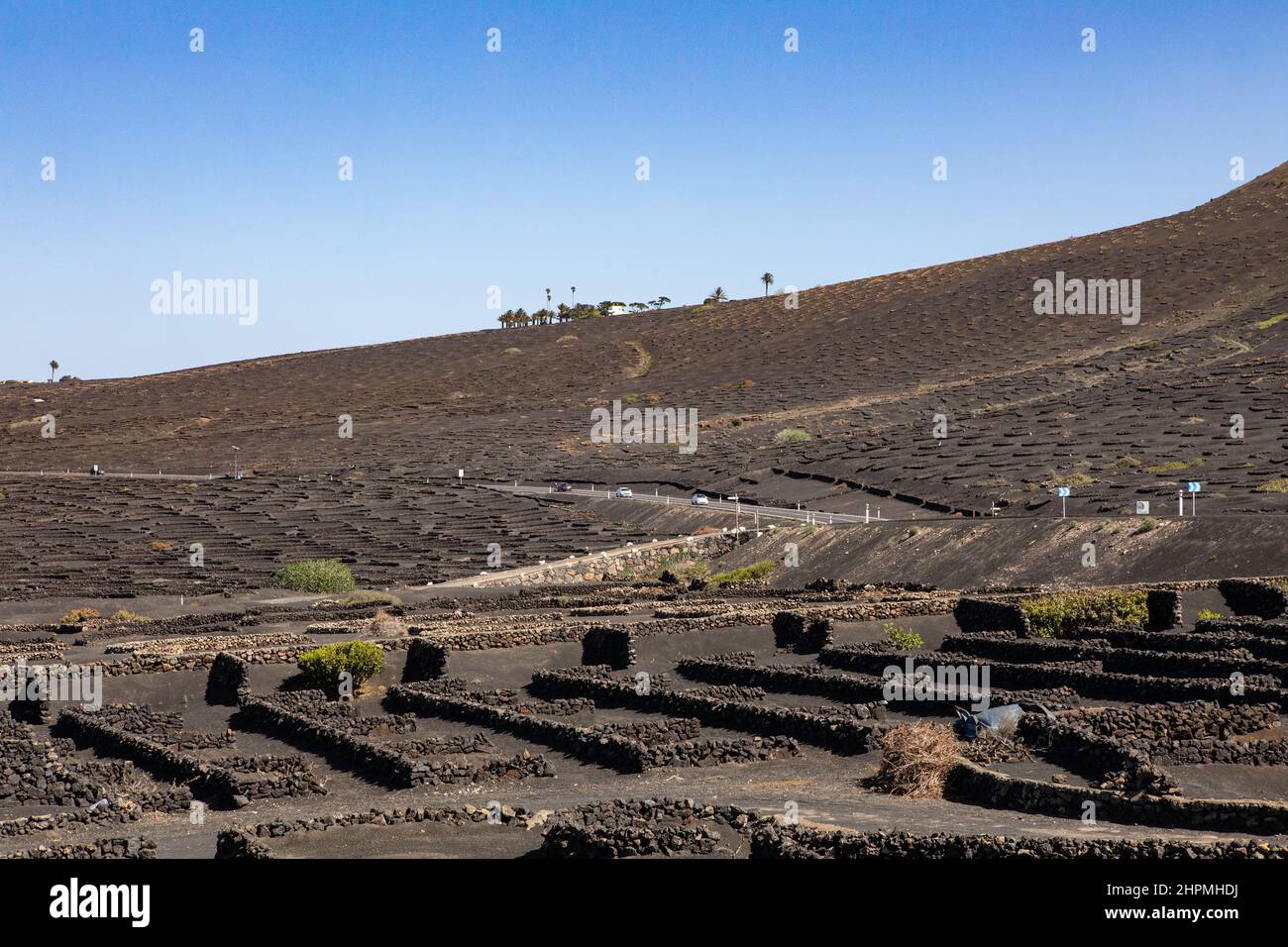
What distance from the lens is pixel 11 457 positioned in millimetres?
139000

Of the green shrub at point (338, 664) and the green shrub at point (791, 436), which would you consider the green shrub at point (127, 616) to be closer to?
the green shrub at point (338, 664)

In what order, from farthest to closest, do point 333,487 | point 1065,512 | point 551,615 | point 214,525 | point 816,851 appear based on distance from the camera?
point 333,487 → point 214,525 → point 1065,512 → point 551,615 → point 816,851

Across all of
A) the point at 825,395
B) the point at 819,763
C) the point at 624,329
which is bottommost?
the point at 819,763

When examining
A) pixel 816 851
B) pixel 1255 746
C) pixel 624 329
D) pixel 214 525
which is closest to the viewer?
pixel 816 851

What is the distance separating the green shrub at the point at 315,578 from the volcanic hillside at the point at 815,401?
13100 millimetres

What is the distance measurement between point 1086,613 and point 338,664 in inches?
845

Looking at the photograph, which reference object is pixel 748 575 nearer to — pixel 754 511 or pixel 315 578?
pixel 754 511

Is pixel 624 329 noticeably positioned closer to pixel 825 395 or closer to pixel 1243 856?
pixel 825 395

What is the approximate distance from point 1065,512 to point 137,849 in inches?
2049

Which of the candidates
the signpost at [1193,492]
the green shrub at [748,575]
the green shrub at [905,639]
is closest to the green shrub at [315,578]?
the green shrub at [748,575]

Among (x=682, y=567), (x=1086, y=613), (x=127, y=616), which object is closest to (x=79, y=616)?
(x=127, y=616)

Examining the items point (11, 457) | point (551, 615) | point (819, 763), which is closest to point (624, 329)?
point (11, 457)

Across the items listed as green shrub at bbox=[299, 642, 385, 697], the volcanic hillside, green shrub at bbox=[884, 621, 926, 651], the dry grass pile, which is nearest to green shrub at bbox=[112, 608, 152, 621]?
green shrub at bbox=[299, 642, 385, 697]

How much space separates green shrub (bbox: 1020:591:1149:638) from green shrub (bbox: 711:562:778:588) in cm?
1999
